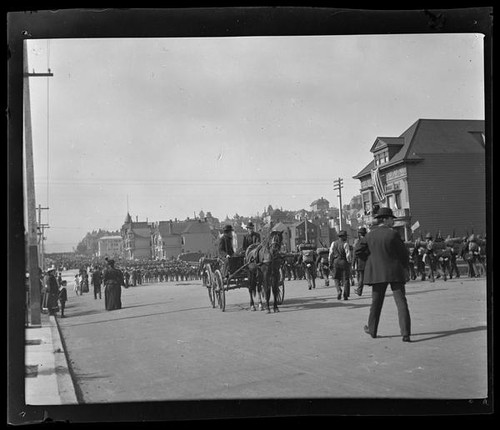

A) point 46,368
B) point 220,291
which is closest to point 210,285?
point 220,291

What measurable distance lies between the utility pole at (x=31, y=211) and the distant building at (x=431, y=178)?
4.71 m

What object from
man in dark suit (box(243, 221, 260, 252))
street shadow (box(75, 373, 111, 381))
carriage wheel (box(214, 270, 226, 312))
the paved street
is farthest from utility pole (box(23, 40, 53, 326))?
man in dark suit (box(243, 221, 260, 252))

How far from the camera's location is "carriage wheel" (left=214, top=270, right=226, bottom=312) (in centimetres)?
793

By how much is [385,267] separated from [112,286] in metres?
4.02

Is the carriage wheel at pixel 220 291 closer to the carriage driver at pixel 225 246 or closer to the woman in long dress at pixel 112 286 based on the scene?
the carriage driver at pixel 225 246

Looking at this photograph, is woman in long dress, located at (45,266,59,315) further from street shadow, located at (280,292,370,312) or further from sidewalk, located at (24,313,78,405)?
street shadow, located at (280,292,370,312)

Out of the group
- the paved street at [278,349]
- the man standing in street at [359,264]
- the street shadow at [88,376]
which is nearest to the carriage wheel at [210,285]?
the paved street at [278,349]

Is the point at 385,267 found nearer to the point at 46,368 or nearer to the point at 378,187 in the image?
the point at 378,187

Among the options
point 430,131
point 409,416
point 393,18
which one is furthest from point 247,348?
point 393,18

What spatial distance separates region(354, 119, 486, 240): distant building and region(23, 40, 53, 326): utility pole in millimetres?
4713

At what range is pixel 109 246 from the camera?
22.9 feet

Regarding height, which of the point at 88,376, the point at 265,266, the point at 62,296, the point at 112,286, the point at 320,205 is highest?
the point at 320,205

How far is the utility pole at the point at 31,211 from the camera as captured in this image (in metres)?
6.51

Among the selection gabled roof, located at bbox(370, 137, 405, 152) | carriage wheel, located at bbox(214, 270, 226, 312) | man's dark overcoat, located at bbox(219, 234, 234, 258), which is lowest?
carriage wheel, located at bbox(214, 270, 226, 312)
